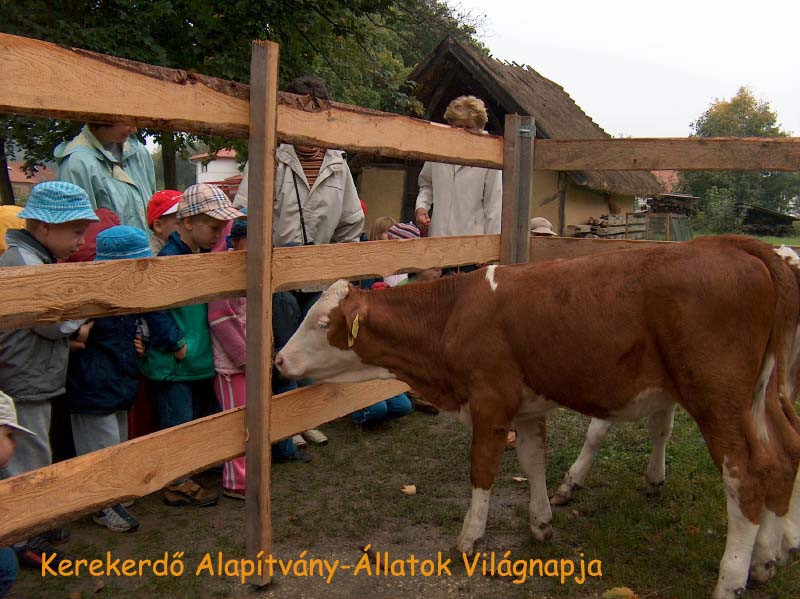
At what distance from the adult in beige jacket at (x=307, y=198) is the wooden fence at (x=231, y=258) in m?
0.78

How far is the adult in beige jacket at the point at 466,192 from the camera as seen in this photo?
213 inches

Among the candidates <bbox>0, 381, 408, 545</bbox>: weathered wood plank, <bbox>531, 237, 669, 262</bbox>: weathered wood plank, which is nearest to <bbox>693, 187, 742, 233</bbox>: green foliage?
<bbox>531, 237, 669, 262</bbox>: weathered wood plank

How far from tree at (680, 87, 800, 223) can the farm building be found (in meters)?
17.9

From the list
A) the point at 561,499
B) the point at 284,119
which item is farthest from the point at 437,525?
the point at 284,119

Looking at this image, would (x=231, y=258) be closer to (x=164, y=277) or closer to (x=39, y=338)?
(x=164, y=277)

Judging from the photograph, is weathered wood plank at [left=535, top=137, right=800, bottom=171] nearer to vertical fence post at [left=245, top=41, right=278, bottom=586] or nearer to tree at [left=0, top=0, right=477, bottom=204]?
vertical fence post at [left=245, top=41, right=278, bottom=586]

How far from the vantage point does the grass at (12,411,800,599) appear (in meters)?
3.41

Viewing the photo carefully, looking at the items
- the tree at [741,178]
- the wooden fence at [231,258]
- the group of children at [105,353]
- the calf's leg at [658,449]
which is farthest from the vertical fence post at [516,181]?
the tree at [741,178]

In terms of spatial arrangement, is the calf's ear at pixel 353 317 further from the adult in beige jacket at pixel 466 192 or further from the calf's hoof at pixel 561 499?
the adult in beige jacket at pixel 466 192

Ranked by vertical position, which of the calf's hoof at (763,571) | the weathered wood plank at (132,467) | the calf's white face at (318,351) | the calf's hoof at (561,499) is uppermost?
the calf's white face at (318,351)

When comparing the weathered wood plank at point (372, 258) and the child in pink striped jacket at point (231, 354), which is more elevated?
the weathered wood plank at point (372, 258)

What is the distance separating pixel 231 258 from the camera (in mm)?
3227

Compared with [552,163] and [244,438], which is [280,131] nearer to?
[244,438]

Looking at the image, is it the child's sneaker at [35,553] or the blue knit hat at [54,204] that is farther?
the child's sneaker at [35,553]
